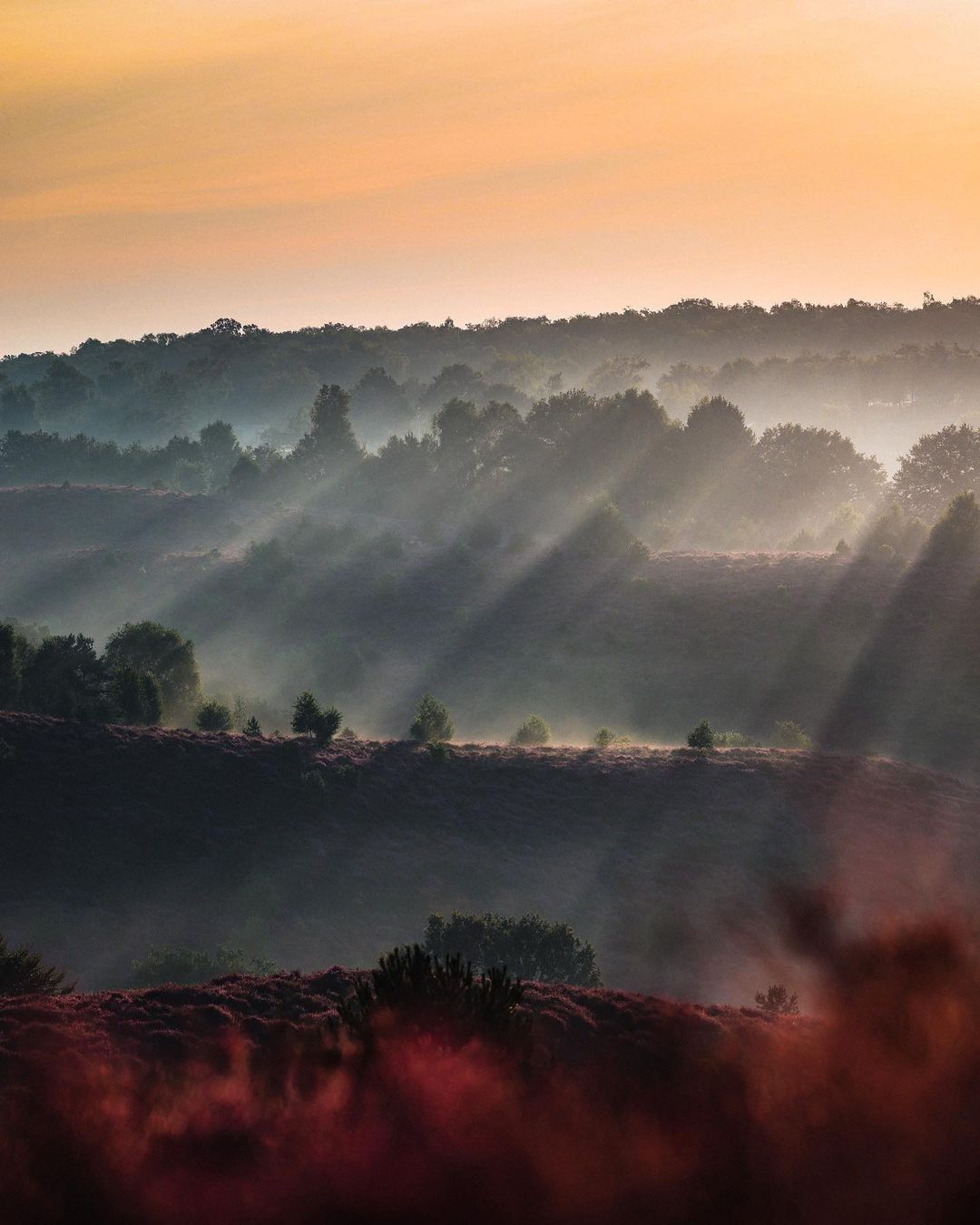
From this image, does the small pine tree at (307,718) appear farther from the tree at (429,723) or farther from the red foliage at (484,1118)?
the red foliage at (484,1118)

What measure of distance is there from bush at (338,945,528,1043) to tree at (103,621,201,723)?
31867 millimetres

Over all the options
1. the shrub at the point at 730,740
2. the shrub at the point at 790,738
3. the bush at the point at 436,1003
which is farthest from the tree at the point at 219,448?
the bush at the point at 436,1003

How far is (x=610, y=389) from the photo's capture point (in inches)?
5423

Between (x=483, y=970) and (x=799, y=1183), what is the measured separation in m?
12.7

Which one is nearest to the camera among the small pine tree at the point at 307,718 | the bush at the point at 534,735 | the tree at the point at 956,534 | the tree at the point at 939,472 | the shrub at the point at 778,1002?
the shrub at the point at 778,1002

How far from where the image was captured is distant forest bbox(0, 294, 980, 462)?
13262 cm

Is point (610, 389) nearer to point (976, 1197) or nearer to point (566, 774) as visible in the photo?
point (566, 774)

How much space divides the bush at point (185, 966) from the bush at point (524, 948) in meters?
4.56

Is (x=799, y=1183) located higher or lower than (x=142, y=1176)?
lower

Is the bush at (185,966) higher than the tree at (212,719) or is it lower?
lower

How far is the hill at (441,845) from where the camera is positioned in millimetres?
28109

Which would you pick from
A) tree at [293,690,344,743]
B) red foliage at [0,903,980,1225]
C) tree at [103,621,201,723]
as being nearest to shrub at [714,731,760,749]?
tree at [293,690,344,743]

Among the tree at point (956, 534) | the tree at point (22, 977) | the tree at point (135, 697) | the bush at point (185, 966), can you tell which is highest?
the tree at point (956, 534)

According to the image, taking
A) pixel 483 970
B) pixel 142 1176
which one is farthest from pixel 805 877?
pixel 142 1176
